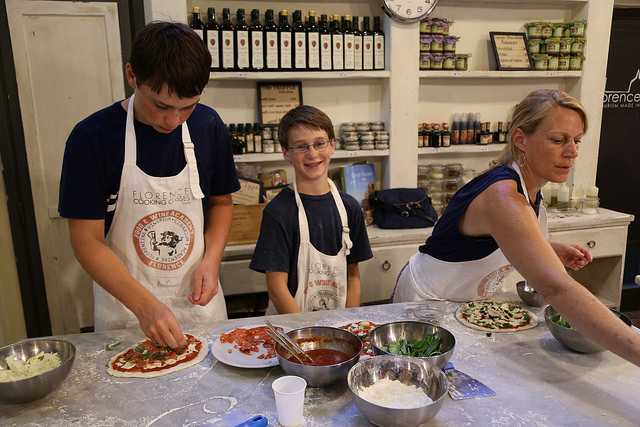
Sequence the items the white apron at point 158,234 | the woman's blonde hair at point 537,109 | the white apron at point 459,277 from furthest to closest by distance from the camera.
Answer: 1. the white apron at point 459,277
2. the white apron at point 158,234
3. the woman's blonde hair at point 537,109

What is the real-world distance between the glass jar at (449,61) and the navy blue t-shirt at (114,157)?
6.46ft

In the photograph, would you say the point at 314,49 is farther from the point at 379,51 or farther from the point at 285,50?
the point at 379,51

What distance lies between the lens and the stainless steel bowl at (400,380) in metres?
1.06

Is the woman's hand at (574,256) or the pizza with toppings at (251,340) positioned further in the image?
the woman's hand at (574,256)

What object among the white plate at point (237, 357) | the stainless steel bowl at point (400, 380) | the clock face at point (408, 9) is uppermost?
the clock face at point (408, 9)

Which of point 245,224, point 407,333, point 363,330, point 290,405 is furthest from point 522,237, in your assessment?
point 245,224

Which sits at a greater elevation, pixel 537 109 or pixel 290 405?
pixel 537 109

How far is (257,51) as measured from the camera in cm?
287

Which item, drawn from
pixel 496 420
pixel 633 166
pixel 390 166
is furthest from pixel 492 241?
pixel 633 166

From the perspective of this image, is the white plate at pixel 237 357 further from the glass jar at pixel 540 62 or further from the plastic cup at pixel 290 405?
the glass jar at pixel 540 62

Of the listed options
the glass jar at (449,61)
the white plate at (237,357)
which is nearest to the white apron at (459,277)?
the white plate at (237,357)

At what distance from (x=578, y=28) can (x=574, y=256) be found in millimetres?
2343

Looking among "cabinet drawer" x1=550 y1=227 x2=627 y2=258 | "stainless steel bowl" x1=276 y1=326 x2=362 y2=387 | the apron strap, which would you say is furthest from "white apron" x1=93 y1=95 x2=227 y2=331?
"cabinet drawer" x1=550 y1=227 x2=627 y2=258

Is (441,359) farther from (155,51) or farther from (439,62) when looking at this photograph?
(439,62)
